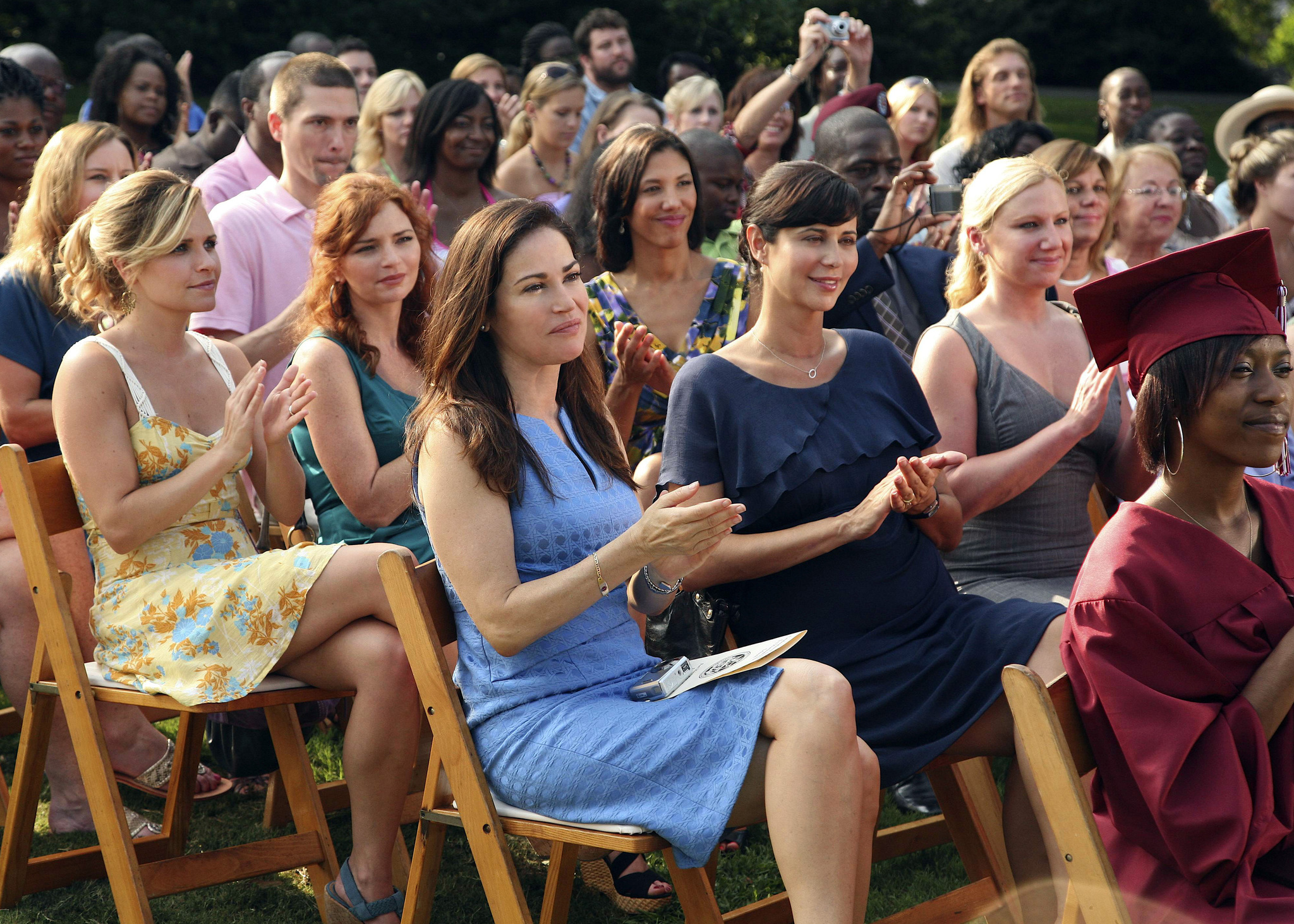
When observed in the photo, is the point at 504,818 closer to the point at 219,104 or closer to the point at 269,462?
the point at 269,462

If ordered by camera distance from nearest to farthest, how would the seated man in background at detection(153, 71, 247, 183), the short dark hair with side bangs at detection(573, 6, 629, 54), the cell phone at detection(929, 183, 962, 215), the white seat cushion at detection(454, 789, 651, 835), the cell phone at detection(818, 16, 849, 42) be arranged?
the white seat cushion at detection(454, 789, 651, 835), the cell phone at detection(929, 183, 962, 215), the seated man in background at detection(153, 71, 247, 183), the cell phone at detection(818, 16, 849, 42), the short dark hair with side bangs at detection(573, 6, 629, 54)

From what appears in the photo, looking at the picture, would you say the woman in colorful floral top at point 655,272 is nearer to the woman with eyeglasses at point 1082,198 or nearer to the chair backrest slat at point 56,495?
the woman with eyeglasses at point 1082,198

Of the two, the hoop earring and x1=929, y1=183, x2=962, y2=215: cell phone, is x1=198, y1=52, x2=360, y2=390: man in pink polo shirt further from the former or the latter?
the hoop earring

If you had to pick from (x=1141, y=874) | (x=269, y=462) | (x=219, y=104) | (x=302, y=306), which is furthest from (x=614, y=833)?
(x=219, y=104)

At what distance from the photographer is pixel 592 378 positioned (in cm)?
313

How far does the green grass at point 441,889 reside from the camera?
11.1 ft

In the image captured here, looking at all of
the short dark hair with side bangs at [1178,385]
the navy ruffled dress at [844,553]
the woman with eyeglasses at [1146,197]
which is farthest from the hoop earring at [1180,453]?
the woman with eyeglasses at [1146,197]

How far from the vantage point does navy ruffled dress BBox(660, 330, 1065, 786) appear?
3.08 meters

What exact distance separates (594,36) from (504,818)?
6950mm

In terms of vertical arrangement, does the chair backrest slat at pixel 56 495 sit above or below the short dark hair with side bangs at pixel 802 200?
below

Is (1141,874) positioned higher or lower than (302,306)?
lower

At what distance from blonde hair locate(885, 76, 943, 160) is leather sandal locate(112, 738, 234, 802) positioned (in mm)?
4866

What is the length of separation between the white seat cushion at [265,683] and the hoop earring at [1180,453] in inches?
81.8

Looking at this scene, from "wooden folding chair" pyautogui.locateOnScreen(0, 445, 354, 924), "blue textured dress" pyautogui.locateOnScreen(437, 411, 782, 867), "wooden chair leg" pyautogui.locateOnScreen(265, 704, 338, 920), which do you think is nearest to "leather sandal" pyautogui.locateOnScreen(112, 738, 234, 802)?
"wooden folding chair" pyautogui.locateOnScreen(0, 445, 354, 924)
